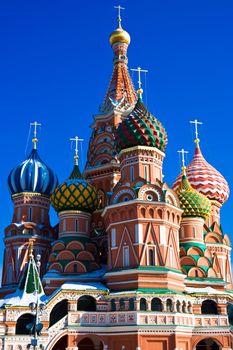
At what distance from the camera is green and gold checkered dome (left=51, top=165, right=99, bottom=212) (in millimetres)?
33625

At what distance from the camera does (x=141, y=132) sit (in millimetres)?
31219

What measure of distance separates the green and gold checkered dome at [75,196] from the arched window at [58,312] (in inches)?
265

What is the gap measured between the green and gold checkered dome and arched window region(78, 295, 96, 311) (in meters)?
6.61

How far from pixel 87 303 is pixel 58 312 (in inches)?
62.4

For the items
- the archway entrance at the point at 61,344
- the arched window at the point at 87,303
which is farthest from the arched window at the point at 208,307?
the archway entrance at the point at 61,344

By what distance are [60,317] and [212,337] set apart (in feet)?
26.8

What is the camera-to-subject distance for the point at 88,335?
27781 millimetres

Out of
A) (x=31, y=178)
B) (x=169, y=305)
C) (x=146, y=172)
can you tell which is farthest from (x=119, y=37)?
(x=169, y=305)

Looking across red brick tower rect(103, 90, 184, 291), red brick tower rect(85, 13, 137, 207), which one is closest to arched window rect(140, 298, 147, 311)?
red brick tower rect(103, 90, 184, 291)

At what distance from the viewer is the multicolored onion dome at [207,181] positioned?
4175cm

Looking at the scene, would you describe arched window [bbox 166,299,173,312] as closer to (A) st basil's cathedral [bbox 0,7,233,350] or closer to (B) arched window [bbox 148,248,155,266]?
(A) st basil's cathedral [bbox 0,7,233,350]

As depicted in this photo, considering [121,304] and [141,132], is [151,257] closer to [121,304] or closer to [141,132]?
[121,304]

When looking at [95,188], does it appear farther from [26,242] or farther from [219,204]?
[219,204]

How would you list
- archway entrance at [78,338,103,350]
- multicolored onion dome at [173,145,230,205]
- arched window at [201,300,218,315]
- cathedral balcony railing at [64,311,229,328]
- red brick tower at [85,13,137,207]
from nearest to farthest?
cathedral balcony railing at [64,311,229,328] → archway entrance at [78,338,103,350] → arched window at [201,300,218,315] → red brick tower at [85,13,137,207] → multicolored onion dome at [173,145,230,205]
